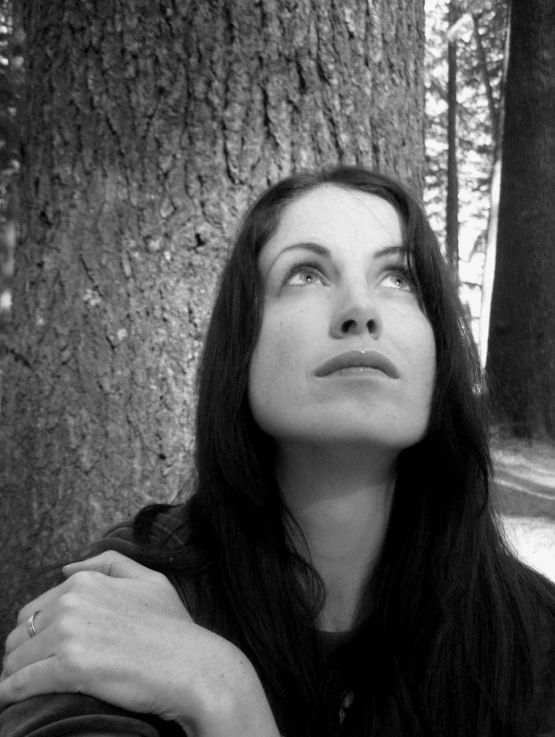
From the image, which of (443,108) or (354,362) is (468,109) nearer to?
(443,108)

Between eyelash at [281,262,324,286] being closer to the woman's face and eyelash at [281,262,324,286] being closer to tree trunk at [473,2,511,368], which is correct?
the woman's face

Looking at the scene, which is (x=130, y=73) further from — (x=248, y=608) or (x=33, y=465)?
(x=248, y=608)

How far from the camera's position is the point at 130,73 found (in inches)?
105

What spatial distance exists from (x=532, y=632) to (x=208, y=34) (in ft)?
6.87

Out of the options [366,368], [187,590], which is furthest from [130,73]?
[187,590]

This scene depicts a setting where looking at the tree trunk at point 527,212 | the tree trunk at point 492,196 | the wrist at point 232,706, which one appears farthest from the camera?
the tree trunk at point 492,196

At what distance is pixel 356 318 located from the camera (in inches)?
65.3

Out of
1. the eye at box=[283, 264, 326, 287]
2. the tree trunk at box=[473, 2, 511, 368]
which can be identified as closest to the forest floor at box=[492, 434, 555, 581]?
the tree trunk at box=[473, 2, 511, 368]

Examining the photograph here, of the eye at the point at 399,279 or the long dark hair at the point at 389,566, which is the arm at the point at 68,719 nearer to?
the long dark hair at the point at 389,566

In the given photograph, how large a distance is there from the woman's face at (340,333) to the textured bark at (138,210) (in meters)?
0.84

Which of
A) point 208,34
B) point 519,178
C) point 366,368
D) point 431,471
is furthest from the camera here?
point 519,178

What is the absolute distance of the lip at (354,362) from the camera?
1.63 meters

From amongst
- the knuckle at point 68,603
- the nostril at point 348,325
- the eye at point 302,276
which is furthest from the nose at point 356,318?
the knuckle at point 68,603

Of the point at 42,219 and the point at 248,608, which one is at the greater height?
the point at 42,219
